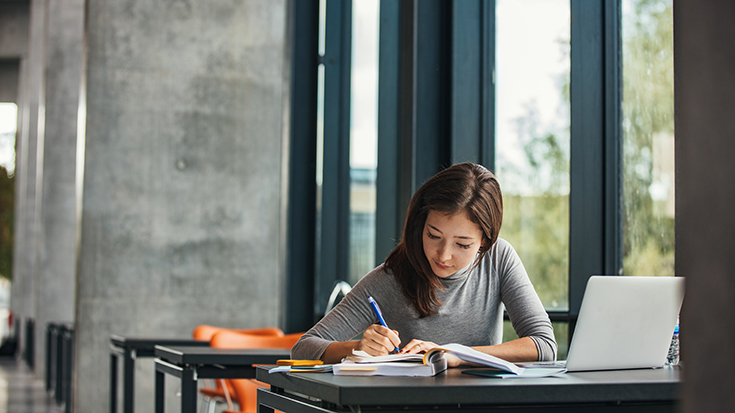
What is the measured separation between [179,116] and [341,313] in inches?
135

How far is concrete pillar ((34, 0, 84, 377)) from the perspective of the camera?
27.2 ft

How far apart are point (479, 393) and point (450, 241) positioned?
2.72 feet

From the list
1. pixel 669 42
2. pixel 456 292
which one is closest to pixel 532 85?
pixel 669 42

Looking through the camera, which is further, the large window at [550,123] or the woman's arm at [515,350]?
the large window at [550,123]

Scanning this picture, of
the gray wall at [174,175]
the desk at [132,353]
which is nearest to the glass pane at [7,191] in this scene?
the gray wall at [174,175]

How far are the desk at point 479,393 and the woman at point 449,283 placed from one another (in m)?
0.58

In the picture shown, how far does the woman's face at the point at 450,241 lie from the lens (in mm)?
1992

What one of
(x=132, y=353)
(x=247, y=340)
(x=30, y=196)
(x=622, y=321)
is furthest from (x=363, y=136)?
(x=30, y=196)

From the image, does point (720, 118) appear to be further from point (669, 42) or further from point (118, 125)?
point (118, 125)

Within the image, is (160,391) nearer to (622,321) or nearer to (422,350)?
(422,350)

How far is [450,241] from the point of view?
1.99m

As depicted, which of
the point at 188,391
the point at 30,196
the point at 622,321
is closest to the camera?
the point at 622,321

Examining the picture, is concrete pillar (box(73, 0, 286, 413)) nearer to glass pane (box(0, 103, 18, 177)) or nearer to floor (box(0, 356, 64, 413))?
floor (box(0, 356, 64, 413))

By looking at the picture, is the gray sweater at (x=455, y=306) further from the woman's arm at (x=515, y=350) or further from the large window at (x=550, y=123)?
the large window at (x=550, y=123)
